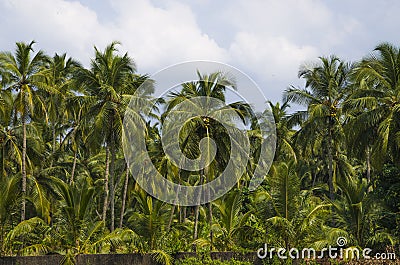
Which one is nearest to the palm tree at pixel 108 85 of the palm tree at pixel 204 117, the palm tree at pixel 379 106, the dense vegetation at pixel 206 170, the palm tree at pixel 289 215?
the dense vegetation at pixel 206 170

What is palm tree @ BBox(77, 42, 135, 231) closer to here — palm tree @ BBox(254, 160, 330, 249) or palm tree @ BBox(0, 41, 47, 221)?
palm tree @ BBox(0, 41, 47, 221)

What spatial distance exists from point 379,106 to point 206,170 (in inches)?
266

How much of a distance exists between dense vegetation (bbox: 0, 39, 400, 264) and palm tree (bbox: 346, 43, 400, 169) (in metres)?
0.04

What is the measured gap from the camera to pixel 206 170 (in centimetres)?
2045

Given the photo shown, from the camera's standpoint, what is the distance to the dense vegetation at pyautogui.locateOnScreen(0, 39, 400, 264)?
15.3 metres

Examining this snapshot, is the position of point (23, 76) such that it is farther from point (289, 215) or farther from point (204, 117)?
point (289, 215)

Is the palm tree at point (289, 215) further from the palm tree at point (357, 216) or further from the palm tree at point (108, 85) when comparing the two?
the palm tree at point (108, 85)

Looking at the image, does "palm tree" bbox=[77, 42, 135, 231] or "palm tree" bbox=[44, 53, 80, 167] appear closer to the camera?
"palm tree" bbox=[77, 42, 135, 231]

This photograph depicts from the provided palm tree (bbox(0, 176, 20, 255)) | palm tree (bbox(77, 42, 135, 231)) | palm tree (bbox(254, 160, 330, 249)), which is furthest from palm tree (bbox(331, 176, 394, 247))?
palm tree (bbox(0, 176, 20, 255))

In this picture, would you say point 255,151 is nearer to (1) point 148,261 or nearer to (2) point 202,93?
(2) point 202,93

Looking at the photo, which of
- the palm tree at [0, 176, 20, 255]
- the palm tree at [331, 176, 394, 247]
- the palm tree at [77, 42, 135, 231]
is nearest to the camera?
the palm tree at [0, 176, 20, 255]

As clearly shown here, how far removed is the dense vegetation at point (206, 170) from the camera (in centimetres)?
1530

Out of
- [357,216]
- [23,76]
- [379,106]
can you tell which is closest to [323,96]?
[379,106]

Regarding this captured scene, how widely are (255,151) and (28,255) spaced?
696 inches
